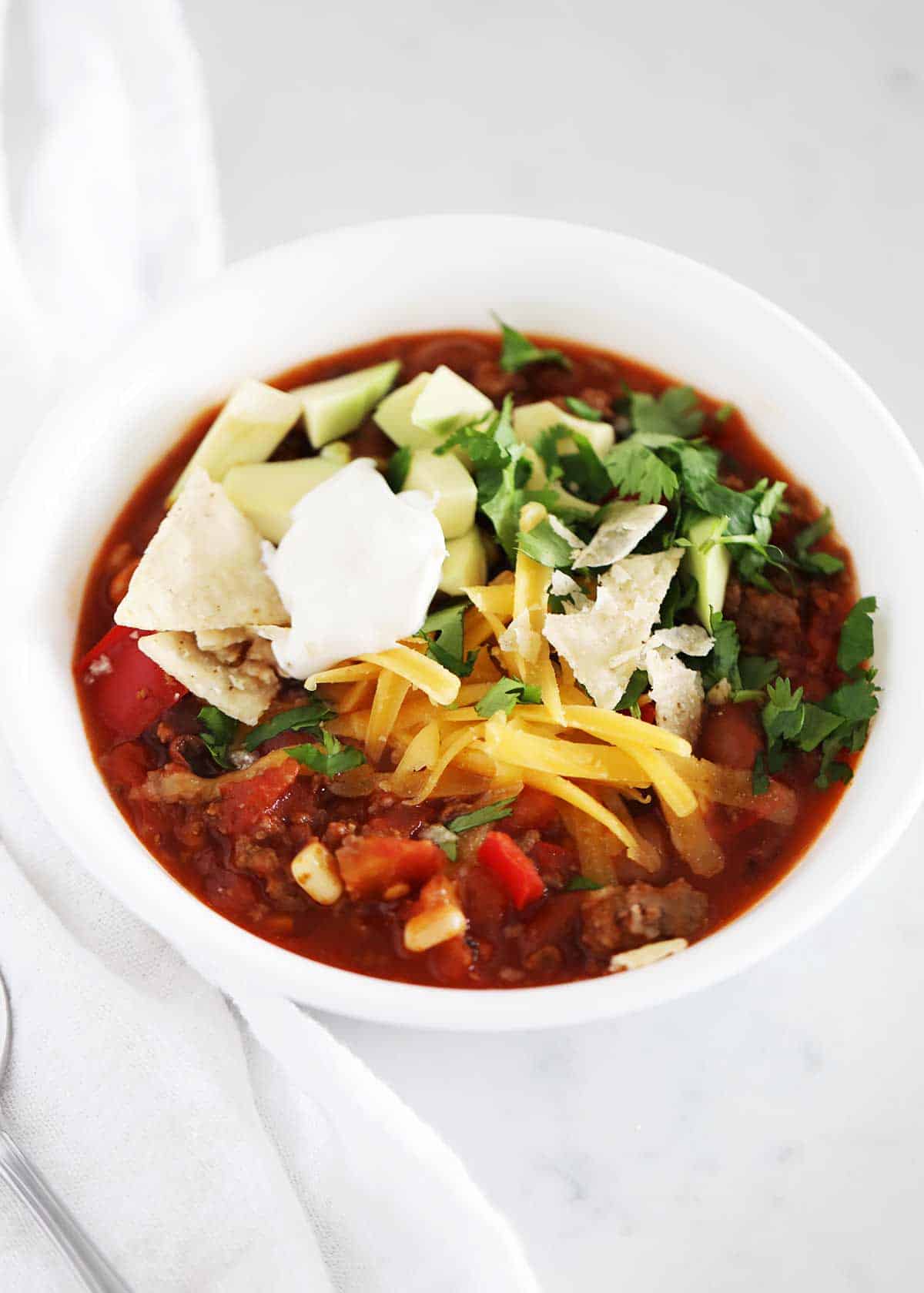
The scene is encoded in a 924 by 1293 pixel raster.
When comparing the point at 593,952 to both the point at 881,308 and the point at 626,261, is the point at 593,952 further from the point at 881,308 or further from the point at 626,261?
the point at 881,308

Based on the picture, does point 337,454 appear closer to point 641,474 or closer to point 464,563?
point 464,563

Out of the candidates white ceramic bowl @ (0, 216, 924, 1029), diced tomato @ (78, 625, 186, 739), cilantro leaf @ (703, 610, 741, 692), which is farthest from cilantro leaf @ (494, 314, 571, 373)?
diced tomato @ (78, 625, 186, 739)

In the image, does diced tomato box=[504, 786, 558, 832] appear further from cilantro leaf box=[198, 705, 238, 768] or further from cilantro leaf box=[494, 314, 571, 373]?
cilantro leaf box=[494, 314, 571, 373]

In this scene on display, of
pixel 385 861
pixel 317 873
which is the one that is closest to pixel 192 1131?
pixel 317 873

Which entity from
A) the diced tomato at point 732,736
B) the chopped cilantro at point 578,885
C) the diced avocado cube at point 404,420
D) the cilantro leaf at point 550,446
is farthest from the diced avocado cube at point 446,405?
the chopped cilantro at point 578,885

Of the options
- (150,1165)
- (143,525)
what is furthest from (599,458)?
(150,1165)

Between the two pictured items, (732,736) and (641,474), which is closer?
(732,736)

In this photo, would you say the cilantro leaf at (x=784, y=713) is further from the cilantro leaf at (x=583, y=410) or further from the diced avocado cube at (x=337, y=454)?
the diced avocado cube at (x=337, y=454)
